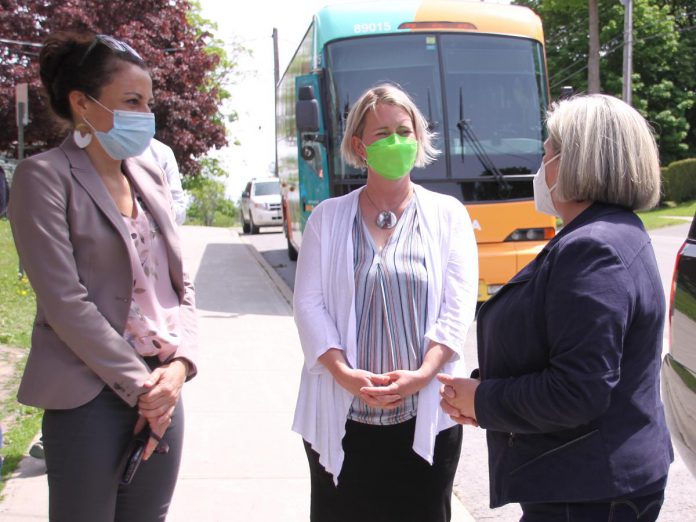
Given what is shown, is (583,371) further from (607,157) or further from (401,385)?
(401,385)

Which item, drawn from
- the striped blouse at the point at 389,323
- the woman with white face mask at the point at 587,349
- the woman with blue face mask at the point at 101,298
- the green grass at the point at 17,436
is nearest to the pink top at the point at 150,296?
the woman with blue face mask at the point at 101,298

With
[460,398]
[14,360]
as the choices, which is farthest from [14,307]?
[460,398]

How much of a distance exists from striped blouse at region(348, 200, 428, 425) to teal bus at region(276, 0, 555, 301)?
6.11 m

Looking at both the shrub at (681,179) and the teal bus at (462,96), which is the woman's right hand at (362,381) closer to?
the teal bus at (462,96)

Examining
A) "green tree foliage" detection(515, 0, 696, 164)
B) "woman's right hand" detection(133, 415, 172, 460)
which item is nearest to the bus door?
"woman's right hand" detection(133, 415, 172, 460)

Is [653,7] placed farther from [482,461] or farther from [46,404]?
[46,404]

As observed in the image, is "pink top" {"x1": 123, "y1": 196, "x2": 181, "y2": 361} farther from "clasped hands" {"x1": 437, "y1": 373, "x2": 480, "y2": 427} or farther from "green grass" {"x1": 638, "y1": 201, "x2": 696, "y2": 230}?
"green grass" {"x1": 638, "y1": 201, "x2": 696, "y2": 230}

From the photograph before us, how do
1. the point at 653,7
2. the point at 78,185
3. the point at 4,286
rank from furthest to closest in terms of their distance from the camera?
the point at 653,7
the point at 4,286
the point at 78,185

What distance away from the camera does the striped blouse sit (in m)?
2.95

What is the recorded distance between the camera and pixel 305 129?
921 cm

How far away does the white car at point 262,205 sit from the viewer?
83.5ft

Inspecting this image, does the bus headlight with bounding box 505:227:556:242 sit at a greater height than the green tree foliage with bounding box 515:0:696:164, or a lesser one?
lesser

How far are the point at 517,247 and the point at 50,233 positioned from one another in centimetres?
727

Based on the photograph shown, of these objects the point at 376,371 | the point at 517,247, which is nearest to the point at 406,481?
the point at 376,371
